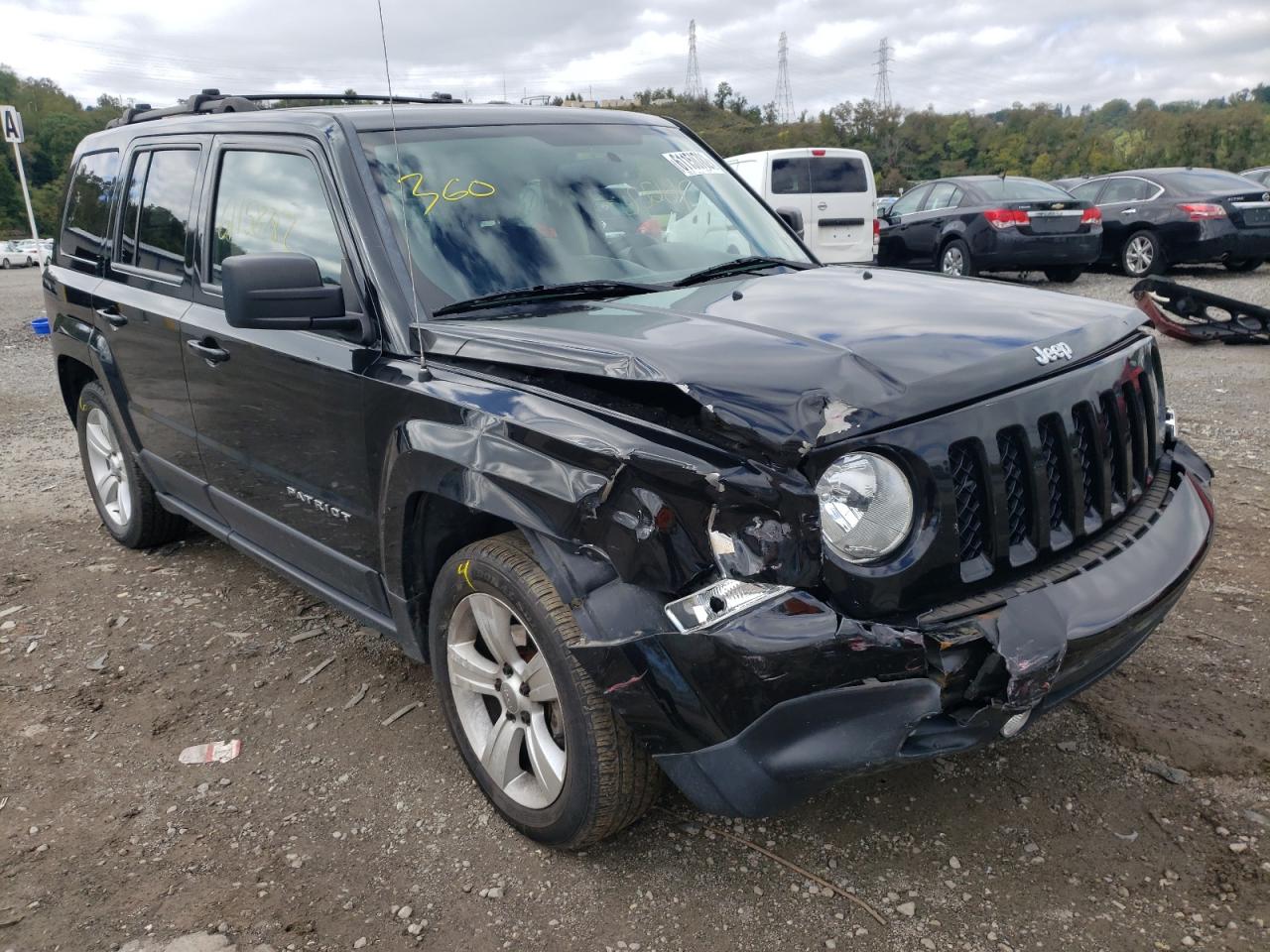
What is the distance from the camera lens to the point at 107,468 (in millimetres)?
5180

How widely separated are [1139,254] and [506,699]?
45.6ft

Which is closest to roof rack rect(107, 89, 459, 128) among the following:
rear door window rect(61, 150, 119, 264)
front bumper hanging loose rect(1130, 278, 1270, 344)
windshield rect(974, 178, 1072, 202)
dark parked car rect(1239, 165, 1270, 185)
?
rear door window rect(61, 150, 119, 264)

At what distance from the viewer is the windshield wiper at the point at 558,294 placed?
286 cm

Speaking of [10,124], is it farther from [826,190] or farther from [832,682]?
[832,682]

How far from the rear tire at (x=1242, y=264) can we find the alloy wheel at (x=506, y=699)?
14.7 metres

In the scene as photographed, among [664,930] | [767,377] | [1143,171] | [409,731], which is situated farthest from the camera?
[1143,171]

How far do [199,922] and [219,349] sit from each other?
6.26 ft

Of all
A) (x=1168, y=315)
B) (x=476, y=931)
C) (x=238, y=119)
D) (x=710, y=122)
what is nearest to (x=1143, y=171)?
(x=1168, y=315)

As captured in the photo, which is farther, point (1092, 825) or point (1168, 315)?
point (1168, 315)

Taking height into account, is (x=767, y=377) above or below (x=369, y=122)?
below

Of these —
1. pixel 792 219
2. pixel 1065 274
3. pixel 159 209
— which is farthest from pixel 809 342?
pixel 1065 274

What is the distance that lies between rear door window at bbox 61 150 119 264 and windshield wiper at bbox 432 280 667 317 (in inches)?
102

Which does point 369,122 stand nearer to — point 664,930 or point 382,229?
point 382,229

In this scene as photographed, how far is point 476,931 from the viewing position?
8.04 ft
